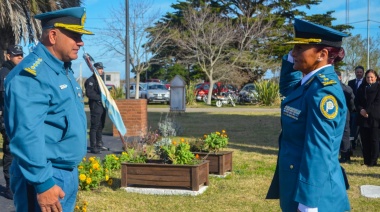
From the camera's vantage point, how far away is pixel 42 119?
10.3ft

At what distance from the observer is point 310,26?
3.37 meters

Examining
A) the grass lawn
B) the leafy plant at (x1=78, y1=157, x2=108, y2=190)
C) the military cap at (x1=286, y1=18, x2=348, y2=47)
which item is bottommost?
the grass lawn

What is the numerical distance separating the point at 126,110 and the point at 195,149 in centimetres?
641

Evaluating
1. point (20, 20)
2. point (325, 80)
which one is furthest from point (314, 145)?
point (20, 20)

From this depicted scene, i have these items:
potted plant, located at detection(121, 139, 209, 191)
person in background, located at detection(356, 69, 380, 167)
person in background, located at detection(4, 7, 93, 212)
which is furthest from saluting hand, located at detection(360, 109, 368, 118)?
person in background, located at detection(4, 7, 93, 212)

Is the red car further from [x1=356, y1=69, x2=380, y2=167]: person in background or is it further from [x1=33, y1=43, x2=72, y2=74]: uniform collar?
[x1=33, y1=43, x2=72, y2=74]: uniform collar

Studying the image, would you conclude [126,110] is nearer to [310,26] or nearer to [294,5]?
[310,26]

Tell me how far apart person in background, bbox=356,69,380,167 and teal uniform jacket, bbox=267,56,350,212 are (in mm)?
7225

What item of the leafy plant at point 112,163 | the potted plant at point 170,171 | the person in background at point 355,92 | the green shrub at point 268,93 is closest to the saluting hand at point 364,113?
the person in background at point 355,92

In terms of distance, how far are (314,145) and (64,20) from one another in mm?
1742

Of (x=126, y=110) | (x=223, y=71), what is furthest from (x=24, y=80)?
(x=223, y=71)

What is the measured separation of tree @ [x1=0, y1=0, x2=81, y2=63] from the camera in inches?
591

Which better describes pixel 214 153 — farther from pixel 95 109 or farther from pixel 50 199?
pixel 50 199

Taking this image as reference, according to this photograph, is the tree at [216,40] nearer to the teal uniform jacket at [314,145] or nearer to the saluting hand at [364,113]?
the saluting hand at [364,113]
